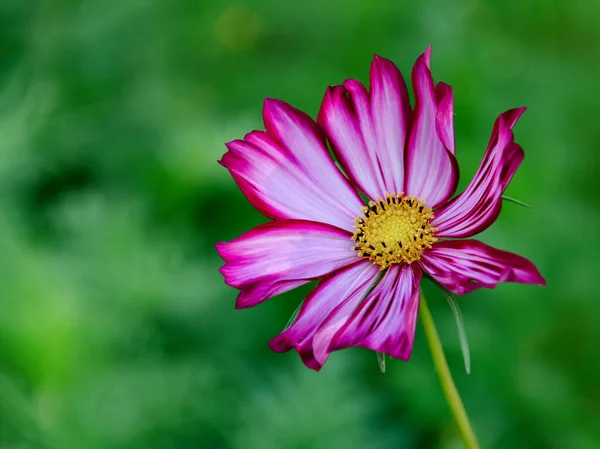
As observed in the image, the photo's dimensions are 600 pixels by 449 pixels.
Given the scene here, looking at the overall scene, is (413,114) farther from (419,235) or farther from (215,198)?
(215,198)

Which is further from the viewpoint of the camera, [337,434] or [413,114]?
[337,434]

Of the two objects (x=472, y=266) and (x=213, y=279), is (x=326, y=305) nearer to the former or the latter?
(x=472, y=266)

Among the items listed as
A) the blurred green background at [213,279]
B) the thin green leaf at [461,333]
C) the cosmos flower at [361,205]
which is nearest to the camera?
the thin green leaf at [461,333]

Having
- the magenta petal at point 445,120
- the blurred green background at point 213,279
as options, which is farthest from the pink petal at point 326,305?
the blurred green background at point 213,279

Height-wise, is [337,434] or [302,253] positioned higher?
[302,253]

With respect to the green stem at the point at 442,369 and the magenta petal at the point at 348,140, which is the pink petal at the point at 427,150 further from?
the green stem at the point at 442,369

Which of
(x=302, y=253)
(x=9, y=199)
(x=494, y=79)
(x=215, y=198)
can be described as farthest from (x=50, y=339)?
(x=494, y=79)

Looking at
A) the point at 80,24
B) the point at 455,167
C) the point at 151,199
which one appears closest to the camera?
the point at 455,167
